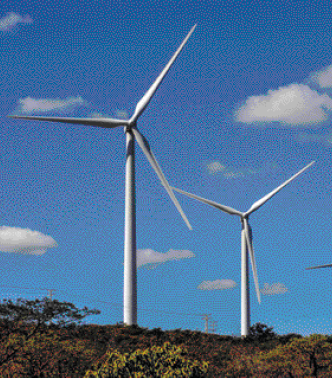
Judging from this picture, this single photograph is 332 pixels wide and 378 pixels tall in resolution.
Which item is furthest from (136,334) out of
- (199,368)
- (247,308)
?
(247,308)

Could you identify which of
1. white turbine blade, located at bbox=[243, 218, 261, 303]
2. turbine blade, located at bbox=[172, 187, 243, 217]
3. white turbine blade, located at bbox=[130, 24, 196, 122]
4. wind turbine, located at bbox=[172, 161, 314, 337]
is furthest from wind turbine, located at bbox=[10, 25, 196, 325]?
white turbine blade, located at bbox=[243, 218, 261, 303]

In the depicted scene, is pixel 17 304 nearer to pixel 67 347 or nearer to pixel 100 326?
pixel 67 347

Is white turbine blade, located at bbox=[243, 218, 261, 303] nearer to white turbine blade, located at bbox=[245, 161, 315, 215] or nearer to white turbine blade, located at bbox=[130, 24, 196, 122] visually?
white turbine blade, located at bbox=[245, 161, 315, 215]

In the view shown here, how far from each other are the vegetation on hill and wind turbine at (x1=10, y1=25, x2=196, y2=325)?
3.37 meters

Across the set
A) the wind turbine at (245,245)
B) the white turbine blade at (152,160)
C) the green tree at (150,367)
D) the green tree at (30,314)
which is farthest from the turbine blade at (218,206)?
the green tree at (150,367)

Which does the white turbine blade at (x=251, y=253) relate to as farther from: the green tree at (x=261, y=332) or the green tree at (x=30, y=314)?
the green tree at (x=30, y=314)

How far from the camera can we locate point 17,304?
74.9 feet

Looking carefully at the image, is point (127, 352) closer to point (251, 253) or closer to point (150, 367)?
point (150, 367)

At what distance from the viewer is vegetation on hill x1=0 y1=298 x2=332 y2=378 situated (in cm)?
1324

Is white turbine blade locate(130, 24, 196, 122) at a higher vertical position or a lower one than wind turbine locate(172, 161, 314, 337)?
higher

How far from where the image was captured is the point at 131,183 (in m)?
35.7

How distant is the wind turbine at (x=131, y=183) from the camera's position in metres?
33.9

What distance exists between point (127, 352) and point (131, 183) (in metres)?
20.2

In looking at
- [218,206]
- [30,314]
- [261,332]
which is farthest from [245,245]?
[30,314]
